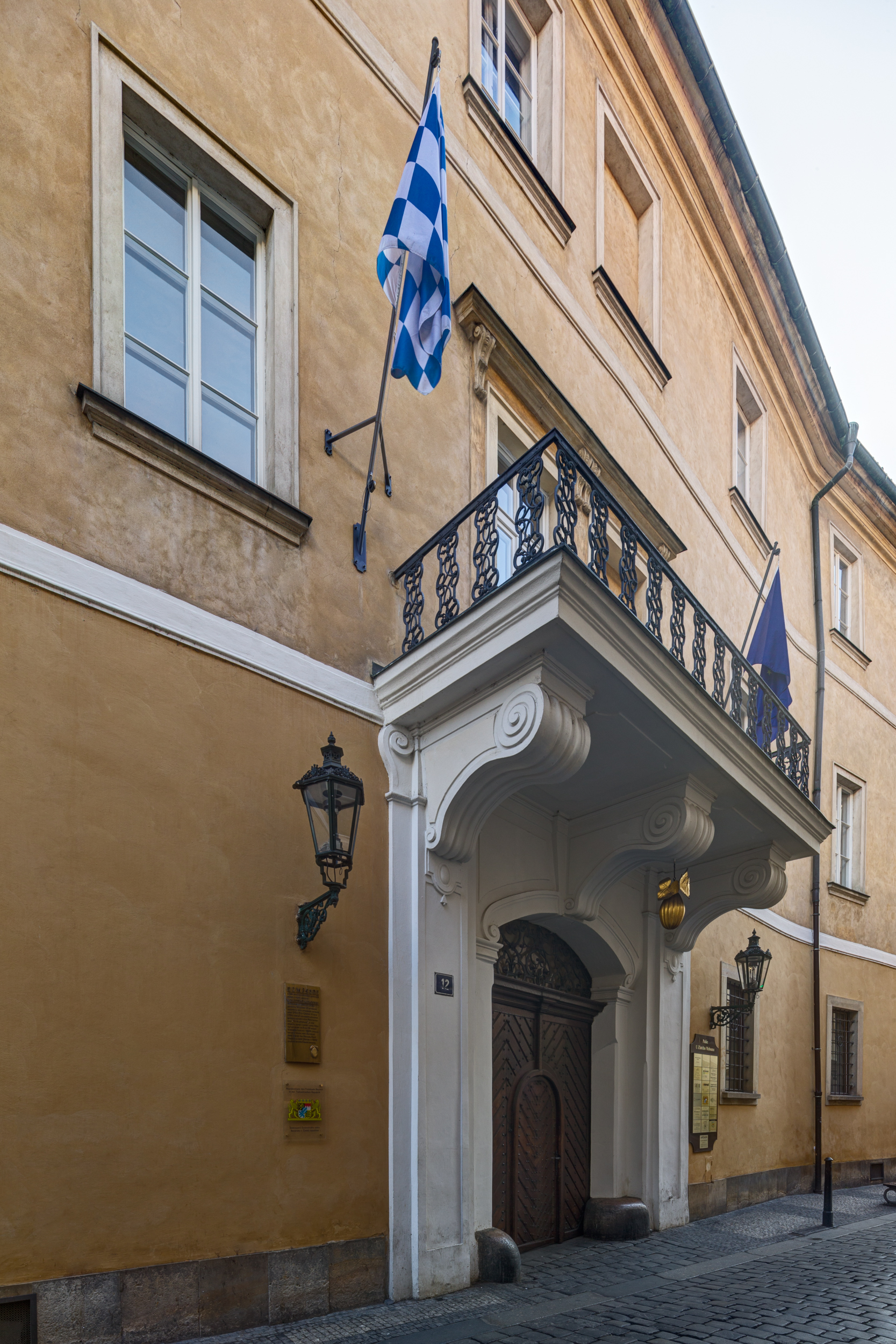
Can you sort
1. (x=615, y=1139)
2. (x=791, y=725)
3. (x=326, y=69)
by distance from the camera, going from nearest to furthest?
(x=326, y=69) → (x=615, y=1139) → (x=791, y=725)

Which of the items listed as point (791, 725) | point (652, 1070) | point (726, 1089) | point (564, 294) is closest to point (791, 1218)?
point (726, 1089)

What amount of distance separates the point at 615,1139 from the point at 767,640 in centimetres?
524

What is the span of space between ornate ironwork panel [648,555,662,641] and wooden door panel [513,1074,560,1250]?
3.86 meters

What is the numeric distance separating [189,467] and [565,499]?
217 centimetres

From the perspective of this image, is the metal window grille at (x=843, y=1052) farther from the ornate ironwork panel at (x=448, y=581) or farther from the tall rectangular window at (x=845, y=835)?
the ornate ironwork panel at (x=448, y=581)

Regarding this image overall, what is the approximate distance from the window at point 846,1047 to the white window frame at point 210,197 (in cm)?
1262

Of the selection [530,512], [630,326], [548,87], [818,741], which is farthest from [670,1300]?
[548,87]

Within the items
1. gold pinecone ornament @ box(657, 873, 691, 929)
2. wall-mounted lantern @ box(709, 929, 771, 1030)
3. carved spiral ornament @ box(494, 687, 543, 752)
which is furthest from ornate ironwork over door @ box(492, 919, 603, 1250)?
carved spiral ornament @ box(494, 687, 543, 752)

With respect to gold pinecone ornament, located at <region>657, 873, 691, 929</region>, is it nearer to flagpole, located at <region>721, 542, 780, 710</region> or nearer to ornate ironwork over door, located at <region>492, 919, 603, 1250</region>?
ornate ironwork over door, located at <region>492, 919, 603, 1250</region>

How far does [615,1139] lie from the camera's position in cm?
976

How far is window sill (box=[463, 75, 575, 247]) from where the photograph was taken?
30.8 ft

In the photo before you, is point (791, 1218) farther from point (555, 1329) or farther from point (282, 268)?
point (282, 268)

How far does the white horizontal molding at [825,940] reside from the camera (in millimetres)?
13977

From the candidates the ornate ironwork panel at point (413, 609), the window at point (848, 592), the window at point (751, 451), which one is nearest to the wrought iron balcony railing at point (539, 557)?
the ornate ironwork panel at point (413, 609)
